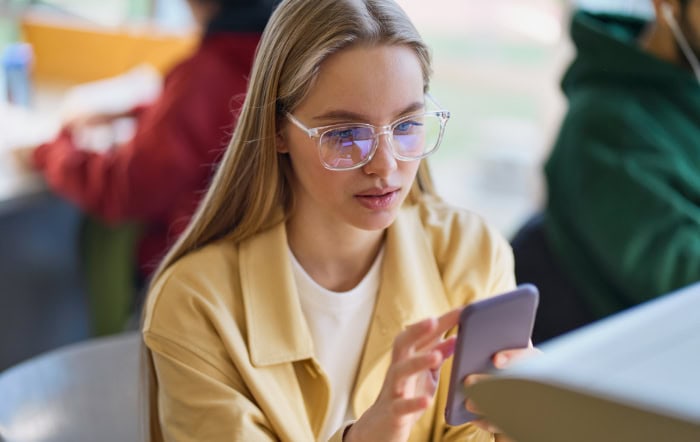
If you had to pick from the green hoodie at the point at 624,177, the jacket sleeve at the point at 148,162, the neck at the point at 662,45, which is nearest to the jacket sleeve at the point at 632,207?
the green hoodie at the point at 624,177

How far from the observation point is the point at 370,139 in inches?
34.7

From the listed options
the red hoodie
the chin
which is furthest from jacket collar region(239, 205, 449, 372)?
the red hoodie

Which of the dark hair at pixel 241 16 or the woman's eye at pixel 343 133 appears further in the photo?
the dark hair at pixel 241 16

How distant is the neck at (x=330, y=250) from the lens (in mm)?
1035

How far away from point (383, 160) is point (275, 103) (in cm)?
13

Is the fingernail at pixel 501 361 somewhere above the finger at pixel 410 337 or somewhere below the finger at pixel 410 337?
below

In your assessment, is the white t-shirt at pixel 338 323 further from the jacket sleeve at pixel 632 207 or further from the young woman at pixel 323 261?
the jacket sleeve at pixel 632 207

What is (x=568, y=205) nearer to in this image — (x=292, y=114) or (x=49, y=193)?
(x=292, y=114)

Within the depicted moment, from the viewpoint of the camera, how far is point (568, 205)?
1.64 m

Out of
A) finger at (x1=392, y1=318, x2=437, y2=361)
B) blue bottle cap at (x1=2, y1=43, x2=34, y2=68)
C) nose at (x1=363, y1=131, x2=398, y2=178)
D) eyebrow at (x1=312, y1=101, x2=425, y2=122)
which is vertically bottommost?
blue bottle cap at (x1=2, y1=43, x2=34, y2=68)

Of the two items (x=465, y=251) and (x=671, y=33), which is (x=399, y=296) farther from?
(x=671, y=33)

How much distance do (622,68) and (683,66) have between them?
0.36 feet

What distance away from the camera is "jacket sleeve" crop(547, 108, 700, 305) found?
151 cm

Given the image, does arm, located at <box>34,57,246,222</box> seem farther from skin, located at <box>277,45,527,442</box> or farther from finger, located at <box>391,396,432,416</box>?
finger, located at <box>391,396,432,416</box>
